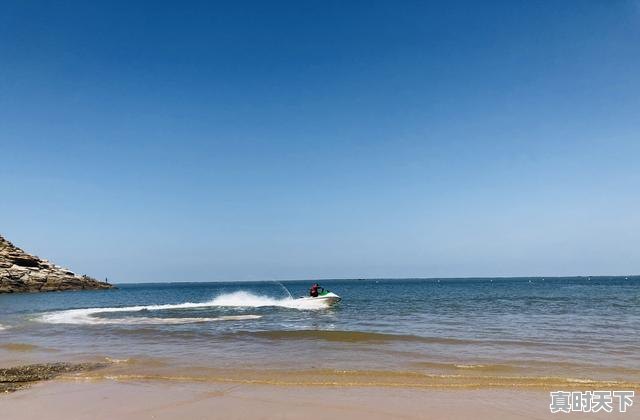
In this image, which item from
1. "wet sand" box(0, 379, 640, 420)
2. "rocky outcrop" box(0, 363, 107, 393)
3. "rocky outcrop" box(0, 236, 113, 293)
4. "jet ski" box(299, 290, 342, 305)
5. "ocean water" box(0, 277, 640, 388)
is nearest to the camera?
"wet sand" box(0, 379, 640, 420)

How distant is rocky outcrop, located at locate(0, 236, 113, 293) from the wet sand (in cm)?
9903

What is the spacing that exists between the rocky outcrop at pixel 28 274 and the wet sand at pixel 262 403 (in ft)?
325

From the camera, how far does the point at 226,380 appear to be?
39.0 feet

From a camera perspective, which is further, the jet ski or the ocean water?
the jet ski

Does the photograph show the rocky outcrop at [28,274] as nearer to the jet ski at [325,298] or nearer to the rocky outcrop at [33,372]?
the jet ski at [325,298]

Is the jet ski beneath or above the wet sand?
beneath

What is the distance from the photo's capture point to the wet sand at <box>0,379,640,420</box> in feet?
28.3

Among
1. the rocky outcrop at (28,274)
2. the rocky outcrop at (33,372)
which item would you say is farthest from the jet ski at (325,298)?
the rocky outcrop at (28,274)

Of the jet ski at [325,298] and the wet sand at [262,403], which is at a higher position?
the wet sand at [262,403]

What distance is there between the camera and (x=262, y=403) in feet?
31.2

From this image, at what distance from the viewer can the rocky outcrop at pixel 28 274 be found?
92.3 metres

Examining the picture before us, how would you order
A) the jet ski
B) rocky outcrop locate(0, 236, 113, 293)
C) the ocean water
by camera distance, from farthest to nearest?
rocky outcrop locate(0, 236, 113, 293) < the jet ski < the ocean water

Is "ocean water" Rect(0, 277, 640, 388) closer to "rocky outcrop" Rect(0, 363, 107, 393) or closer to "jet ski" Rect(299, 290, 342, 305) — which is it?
"rocky outcrop" Rect(0, 363, 107, 393)

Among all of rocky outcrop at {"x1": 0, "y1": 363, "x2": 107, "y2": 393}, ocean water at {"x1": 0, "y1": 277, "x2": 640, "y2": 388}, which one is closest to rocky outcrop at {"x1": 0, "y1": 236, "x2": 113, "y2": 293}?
ocean water at {"x1": 0, "y1": 277, "x2": 640, "y2": 388}
